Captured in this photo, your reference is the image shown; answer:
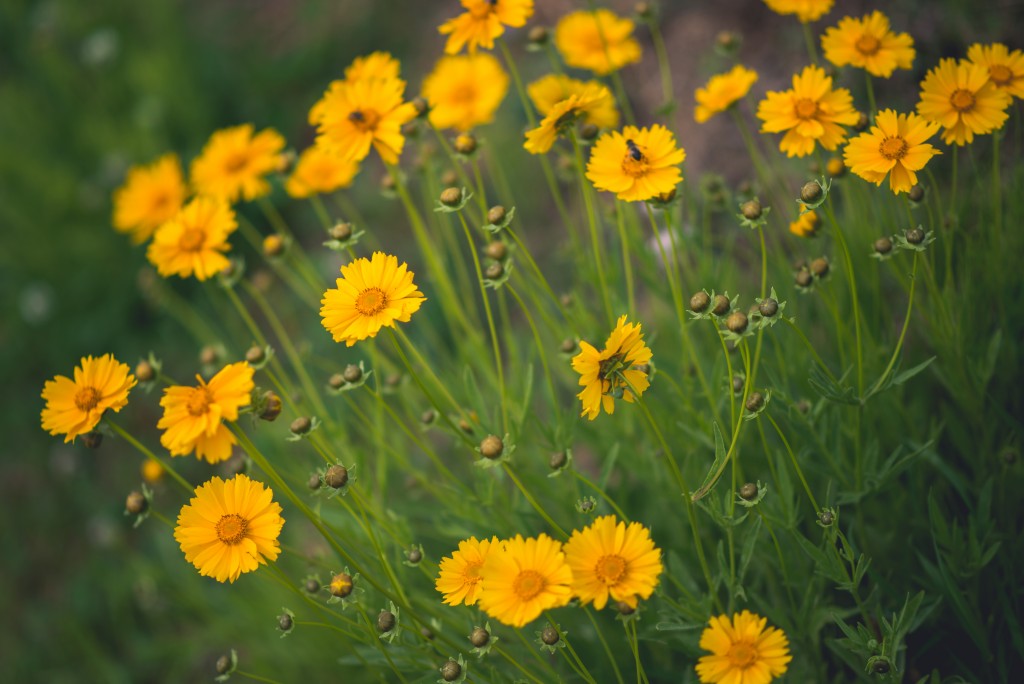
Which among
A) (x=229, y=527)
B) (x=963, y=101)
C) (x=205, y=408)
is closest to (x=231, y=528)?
(x=229, y=527)

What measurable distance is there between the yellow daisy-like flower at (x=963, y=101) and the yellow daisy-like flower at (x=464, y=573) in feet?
3.07

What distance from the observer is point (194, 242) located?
1703 mm

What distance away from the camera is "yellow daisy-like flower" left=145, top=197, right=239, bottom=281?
168 centimetres

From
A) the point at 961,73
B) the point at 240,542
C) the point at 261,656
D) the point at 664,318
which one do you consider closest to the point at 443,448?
the point at 261,656

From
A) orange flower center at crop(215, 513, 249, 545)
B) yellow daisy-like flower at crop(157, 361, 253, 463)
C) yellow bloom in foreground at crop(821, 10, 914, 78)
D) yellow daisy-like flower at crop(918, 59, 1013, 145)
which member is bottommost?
orange flower center at crop(215, 513, 249, 545)

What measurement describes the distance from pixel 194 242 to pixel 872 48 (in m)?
1.28

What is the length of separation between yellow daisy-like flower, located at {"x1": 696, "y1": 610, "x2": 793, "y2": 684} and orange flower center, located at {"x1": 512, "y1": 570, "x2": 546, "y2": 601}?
23cm

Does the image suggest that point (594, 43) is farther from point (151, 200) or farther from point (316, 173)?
point (151, 200)

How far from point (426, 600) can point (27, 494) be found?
2419 mm

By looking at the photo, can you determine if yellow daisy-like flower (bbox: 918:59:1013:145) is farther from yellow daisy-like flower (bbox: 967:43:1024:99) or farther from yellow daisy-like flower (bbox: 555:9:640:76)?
yellow daisy-like flower (bbox: 555:9:640:76)

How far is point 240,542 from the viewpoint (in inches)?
47.7

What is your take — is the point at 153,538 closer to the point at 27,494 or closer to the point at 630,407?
the point at 27,494

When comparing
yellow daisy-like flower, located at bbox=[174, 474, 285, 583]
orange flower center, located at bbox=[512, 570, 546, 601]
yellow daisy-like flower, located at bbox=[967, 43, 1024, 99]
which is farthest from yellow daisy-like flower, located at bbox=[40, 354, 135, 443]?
yellow daisy-like flower, located at bbox=[967, 43, 1024, 99]

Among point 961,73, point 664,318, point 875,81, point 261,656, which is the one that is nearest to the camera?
point 961,73
